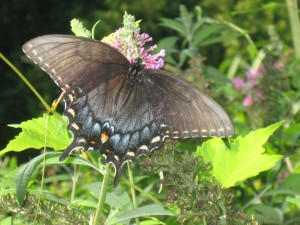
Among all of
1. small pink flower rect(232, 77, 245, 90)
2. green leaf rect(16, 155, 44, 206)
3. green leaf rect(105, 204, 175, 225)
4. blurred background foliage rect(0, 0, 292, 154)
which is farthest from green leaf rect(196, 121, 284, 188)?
blurred background foliage rect(0, 0, 292, 154)

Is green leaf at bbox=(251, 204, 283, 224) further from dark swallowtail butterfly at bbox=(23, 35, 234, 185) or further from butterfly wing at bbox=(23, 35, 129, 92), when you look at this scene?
butterfly wing at bbox=(23, 35, 129, 92)

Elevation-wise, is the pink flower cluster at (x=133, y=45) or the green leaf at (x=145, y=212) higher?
the pink flower cluster at (x=133, y=45)

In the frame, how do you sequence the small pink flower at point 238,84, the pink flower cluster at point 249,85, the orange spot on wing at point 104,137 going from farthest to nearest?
the small pink flower at point 238,84, the pink flower cluster at point 249,85, the orange spot on wing at point 104,137

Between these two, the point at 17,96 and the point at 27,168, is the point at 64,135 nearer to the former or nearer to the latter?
the point at 27,168

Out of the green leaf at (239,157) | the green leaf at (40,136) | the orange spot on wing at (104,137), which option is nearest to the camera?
the green leaf at (239,157)

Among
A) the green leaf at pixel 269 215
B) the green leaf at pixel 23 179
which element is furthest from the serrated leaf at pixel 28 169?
the green leaf at pixel 269 215

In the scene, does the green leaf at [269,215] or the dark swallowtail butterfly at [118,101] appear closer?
the dark swallowtail butterfly at [118,101]

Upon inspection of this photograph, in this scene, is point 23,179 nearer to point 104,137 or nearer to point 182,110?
point 104,137

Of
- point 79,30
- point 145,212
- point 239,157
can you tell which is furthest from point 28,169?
point 239,157

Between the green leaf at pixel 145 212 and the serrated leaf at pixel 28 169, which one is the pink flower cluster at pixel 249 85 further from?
the green leaf at pixel 145 212
